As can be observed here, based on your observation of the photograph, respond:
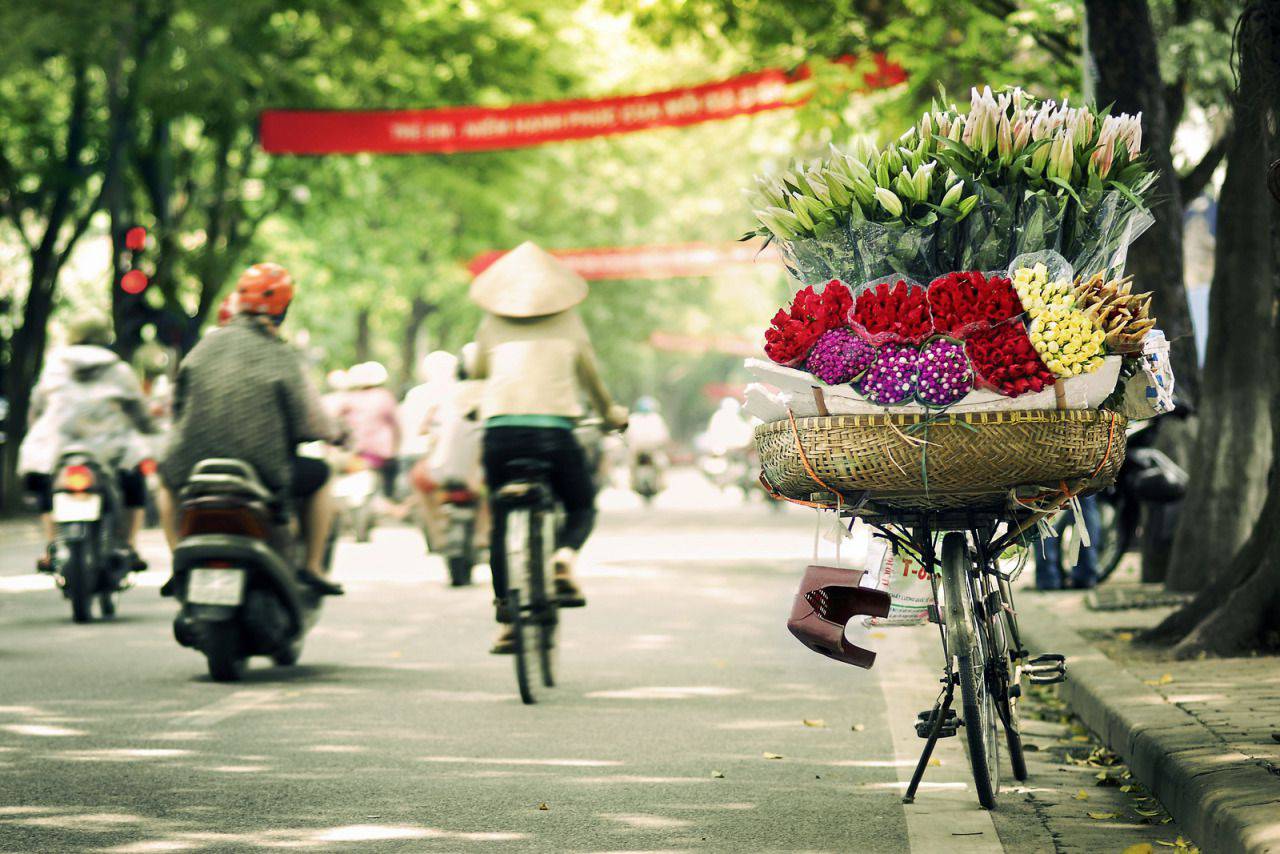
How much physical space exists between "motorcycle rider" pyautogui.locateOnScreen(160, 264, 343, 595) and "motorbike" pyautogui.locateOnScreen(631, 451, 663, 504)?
2159 cm

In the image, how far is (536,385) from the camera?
898 centimetres

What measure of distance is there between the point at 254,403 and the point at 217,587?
0.90 metres

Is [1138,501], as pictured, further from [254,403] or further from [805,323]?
[805,323]

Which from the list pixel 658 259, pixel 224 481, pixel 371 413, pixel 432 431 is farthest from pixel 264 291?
pixel 658 259

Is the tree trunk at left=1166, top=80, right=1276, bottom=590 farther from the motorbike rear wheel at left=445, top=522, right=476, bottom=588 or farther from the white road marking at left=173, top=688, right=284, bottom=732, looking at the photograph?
the white road marking at left=173, top=688, right=284, bottom=732

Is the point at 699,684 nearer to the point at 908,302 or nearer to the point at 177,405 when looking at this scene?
the point at 177,405

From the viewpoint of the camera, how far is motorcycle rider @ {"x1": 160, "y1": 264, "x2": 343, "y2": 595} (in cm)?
911

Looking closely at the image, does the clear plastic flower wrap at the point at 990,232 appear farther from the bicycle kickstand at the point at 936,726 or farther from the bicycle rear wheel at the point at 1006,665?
the bicycle kickstand at the point at 936,726

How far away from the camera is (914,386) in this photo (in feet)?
18.5

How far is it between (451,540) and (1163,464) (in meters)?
5.36

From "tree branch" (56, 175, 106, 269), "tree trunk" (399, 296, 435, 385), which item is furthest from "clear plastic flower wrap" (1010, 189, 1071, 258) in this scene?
"tree trunk" (399, 296, 435, 385)

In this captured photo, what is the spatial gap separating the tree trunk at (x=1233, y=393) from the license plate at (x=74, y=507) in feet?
22.7

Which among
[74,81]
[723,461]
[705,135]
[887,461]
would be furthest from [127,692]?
[705,135]

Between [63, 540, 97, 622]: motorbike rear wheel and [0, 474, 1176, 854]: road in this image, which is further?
[63, 540, 97, 622]: motorbike rear wheel
